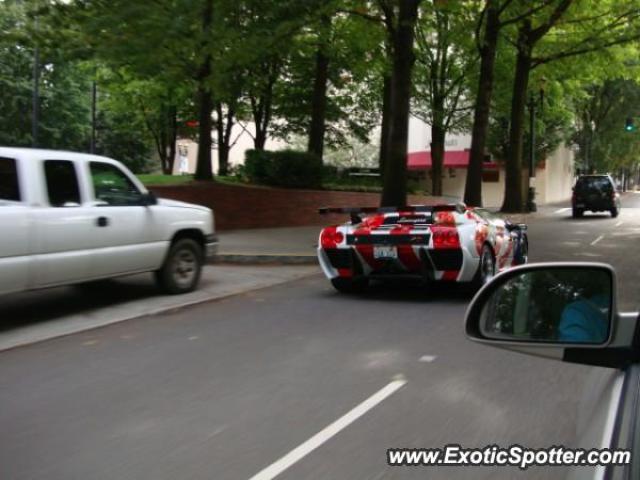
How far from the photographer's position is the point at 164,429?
446 cm

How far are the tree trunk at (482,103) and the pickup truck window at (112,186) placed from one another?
59.1 feet

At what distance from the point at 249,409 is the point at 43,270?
3.96 meters

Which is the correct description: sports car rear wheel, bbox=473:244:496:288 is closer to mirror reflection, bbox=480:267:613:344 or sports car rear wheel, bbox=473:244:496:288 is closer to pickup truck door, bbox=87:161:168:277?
pickup truck door, bbox=87:161:168:277

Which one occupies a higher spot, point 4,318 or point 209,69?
point 209,69

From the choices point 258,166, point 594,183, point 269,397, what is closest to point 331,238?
point 269,397

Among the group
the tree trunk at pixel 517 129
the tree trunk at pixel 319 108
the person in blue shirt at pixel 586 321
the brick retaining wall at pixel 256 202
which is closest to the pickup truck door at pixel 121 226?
the person in blue shirt at pixel 586 321

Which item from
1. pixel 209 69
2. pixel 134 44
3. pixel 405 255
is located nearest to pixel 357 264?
pixel 405 255

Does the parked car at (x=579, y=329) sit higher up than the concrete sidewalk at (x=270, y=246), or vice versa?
the parked car at (x=579, y=329)

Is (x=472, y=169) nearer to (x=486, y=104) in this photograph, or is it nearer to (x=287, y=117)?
(x=486, y=104)

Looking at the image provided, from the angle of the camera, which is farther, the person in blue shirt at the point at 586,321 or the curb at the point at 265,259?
the curb at the point at 265,259

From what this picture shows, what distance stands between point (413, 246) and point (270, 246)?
714 cm

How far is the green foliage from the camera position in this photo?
22219 millimetres

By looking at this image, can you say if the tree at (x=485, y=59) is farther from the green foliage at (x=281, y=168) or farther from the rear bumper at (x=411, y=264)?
the rear bumper at (x=411, y=264)

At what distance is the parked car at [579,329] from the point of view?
6.14 ft
